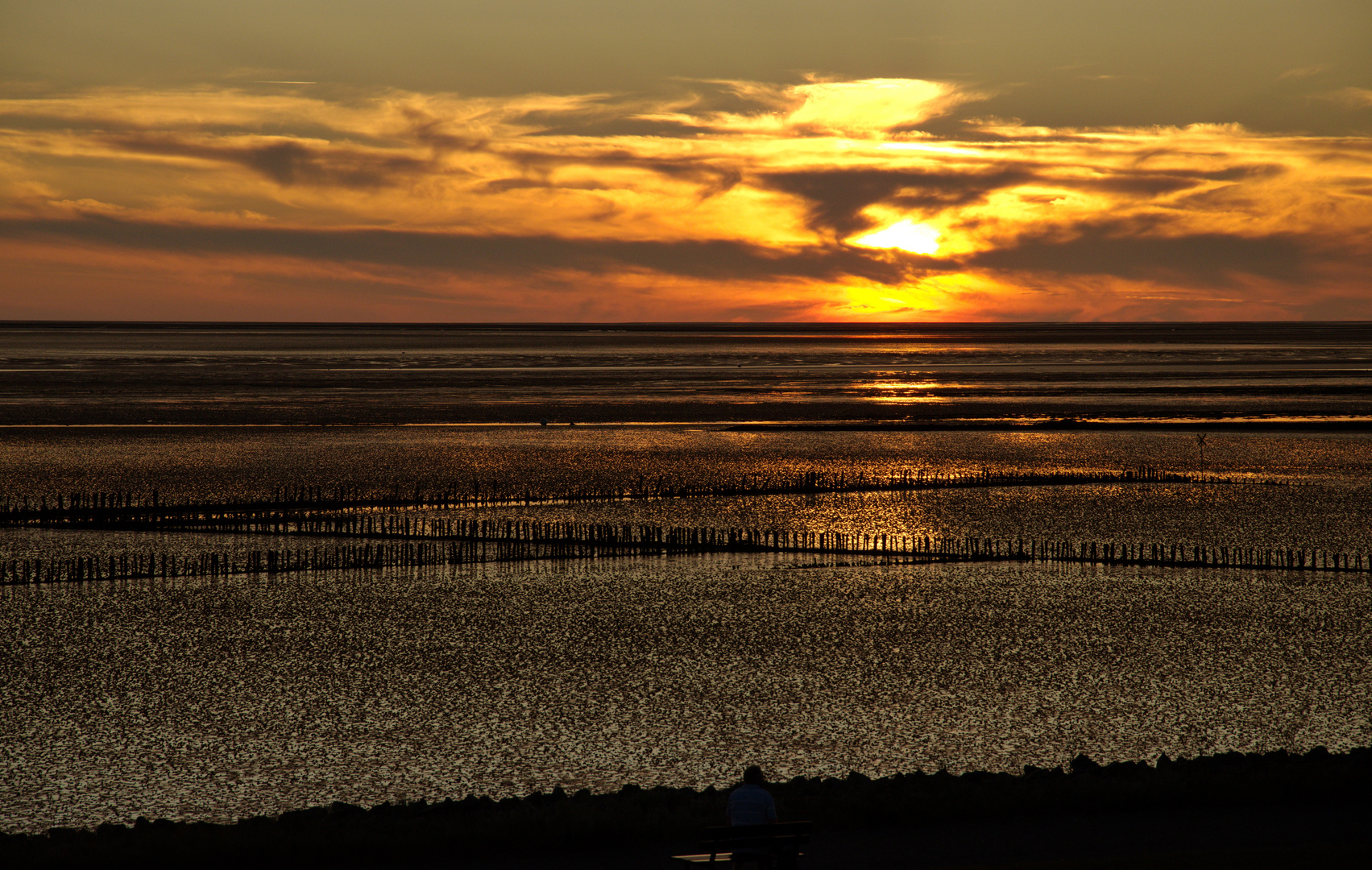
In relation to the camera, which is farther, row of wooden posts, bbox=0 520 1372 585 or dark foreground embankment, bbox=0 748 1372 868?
row of wooden posts, bbox=0 520 1372 585

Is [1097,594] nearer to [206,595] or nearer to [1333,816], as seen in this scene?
[1333,816]

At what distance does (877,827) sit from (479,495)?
130 feet

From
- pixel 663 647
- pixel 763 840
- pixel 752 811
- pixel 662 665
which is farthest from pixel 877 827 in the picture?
pixel 663 647

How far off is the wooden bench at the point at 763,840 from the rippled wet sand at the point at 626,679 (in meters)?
7.75

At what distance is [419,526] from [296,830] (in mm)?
31047

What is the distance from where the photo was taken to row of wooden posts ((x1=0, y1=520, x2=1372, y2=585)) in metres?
39.2

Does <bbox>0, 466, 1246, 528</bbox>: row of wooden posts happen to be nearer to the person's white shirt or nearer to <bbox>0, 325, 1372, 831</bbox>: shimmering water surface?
<bbox>0, 325, 1372, 831</bbox>: shimmering water surface

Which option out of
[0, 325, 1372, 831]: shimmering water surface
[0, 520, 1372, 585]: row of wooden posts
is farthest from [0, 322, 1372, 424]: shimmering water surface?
[0, 520, 1372, 585]: row of wooden posts

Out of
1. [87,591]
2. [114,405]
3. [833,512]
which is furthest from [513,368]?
[87,591]

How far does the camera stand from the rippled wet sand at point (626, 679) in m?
22.2

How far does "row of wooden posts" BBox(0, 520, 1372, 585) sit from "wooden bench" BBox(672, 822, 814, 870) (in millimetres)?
28731

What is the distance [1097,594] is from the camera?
36.3m

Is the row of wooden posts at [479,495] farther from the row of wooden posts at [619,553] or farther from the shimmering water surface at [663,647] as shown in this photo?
the row of wooden posts at [619,553]

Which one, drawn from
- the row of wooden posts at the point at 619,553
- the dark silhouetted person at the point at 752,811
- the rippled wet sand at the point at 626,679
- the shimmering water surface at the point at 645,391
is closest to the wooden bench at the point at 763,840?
the dark silhouetted person at the point at 752,811
